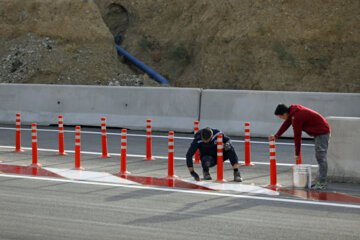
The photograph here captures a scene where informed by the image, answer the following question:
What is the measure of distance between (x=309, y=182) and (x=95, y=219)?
14.8 ft

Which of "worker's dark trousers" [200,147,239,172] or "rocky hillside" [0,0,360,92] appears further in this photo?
"rocky hillside" [0,0,360,92]

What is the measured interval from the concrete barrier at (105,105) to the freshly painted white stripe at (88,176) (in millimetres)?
7366

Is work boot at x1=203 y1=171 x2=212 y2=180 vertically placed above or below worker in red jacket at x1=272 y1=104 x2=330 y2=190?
below

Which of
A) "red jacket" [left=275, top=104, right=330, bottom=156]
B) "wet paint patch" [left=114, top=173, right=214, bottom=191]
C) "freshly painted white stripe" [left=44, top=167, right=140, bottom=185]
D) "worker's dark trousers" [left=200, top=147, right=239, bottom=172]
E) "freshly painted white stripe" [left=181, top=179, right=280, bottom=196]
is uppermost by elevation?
"red jacket" [left=275, top=104, right=330, bottom=156]

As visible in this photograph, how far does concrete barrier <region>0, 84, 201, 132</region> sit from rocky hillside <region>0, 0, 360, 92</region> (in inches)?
252

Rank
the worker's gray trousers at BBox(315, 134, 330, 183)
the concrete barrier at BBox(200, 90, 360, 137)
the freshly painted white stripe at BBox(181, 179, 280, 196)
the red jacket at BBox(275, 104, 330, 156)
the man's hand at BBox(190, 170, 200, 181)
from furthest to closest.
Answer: the concrete barrier at BBox(200, 90, 360, 137) → the man's hand at BBox(190, 170, 200, 181) → the worker's gray trousers at BBox(315, 134, 330, 183) → the red jacket at BBox(275, 104, 330, 156) → the freshly painted white stripe at BBox(181, 179, 280, 196)

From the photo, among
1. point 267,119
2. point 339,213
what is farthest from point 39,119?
point 339,213

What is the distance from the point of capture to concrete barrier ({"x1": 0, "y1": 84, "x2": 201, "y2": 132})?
2075cm

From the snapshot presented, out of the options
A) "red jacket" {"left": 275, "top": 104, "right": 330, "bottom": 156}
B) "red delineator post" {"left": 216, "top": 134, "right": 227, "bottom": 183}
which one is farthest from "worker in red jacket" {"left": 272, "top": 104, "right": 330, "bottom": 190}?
"red delineator post" {"left": 216, "top": 134, "right": 227, "bottom": 183}

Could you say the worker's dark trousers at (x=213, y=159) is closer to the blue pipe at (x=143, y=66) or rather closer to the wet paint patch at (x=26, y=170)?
the wet paint patch at (x=26, y=170)

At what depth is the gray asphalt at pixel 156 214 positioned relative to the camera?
8469 mm

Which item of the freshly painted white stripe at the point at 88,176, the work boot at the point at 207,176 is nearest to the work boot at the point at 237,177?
the work boot at the point at 207,176

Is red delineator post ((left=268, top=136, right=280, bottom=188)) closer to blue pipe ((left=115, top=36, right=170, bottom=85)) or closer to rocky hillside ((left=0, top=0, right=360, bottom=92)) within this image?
rocky hillside ((left=0, top=0, right=360, bottom=92))

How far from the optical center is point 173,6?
33188 millimetres
